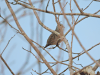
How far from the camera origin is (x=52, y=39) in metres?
4.38

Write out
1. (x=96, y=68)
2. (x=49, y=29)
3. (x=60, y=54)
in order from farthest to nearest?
(x=49, y=29) < (x=60, y=54) < (x=96, y=68)

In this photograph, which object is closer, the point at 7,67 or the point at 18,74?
the point at 18,74

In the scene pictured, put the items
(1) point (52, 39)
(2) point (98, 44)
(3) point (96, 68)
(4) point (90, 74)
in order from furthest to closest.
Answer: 1. (1) point (52, 39)
2. (2) point (98, 44)
3. (3) point (96, 68)
4. (4) point (90, 74)

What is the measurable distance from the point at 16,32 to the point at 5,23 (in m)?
0.24

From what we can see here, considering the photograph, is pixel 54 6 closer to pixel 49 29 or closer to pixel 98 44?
pixel 49 29

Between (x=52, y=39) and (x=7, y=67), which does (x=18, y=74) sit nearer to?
(x=7, y=67)

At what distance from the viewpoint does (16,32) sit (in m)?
2.33

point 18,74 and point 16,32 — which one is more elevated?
point 16,32

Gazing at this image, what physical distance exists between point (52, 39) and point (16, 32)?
2.15m

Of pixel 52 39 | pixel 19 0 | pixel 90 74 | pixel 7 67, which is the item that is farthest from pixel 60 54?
pixel 52 39

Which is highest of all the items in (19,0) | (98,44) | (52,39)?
(52,39)

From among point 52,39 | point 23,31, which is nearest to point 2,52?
point 23,31

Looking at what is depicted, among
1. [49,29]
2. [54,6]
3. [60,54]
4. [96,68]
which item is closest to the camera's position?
[96,68]

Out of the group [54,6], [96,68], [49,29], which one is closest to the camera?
[96,68]
